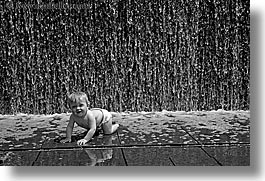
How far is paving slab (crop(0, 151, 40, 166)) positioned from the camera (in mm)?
1725

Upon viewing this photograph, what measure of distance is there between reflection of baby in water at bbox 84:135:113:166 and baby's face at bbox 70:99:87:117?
115 millimetres

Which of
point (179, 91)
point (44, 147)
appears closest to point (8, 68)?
point (44, 147)

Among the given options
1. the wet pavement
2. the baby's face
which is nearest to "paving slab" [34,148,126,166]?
the wet pavement

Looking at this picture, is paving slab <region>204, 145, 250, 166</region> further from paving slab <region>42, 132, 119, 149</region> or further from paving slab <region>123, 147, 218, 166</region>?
paving slab <region>42, 132, 119, 149</region>

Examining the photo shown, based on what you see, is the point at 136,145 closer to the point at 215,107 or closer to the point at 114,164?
the point at 114,164

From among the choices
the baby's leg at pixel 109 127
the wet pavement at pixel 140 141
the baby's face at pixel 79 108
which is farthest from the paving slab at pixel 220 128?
the baby's face at pixel 79 108

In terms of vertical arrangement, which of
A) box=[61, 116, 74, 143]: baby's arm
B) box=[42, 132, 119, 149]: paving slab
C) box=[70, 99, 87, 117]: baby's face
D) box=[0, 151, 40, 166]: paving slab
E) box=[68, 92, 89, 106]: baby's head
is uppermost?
box=[68, 92, 89, 106]: baby's head

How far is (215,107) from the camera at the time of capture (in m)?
1.79

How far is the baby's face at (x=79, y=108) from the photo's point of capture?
1.76m

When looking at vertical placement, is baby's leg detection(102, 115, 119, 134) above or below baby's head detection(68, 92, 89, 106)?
below

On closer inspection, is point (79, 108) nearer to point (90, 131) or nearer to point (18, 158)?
point (90, 131)

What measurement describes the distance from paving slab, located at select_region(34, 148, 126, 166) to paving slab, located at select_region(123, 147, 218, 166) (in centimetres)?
4

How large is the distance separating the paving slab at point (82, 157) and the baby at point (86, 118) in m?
0.04

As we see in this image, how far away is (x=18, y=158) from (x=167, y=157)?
0.48m
